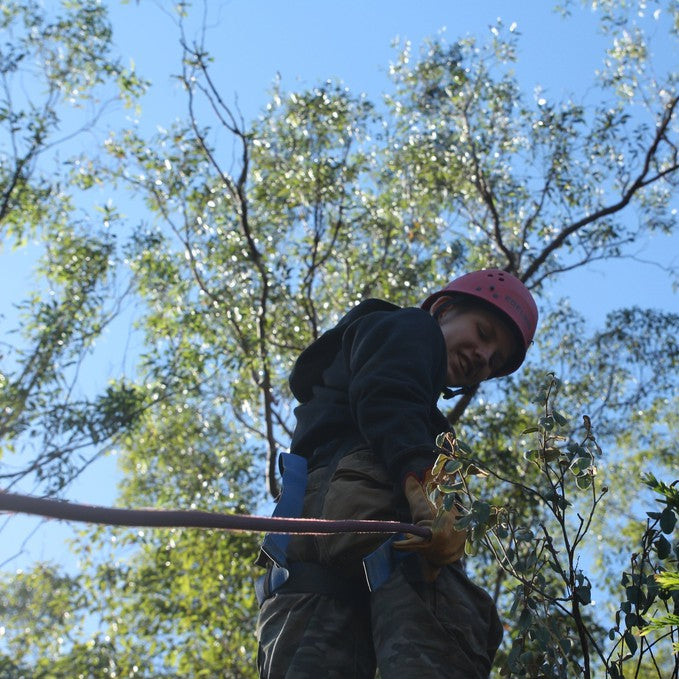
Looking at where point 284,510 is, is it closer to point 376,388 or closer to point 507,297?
point 376,388

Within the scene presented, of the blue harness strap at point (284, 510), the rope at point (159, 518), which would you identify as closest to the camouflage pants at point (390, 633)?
the blue harness strap at point (284, 510)

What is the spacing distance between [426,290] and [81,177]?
4913mm

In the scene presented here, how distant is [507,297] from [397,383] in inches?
34.4

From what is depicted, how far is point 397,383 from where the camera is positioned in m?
2.81

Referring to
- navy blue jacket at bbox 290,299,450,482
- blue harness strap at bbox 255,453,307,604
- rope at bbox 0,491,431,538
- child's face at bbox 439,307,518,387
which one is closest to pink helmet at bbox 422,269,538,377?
child's face at bbox 439,307,518,387

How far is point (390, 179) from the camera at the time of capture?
1281 centimetres

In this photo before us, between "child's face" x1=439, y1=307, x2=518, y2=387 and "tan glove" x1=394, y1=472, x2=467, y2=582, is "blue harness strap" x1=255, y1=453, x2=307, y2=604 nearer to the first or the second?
"tan glove" x1=394, y1=472, x2=467, y2=582

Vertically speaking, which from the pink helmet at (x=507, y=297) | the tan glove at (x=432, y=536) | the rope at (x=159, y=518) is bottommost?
the rope at (x=159, y=518)

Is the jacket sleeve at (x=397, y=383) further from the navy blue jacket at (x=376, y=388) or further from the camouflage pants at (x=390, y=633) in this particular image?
the camouflage pants at (x=390, y=633)

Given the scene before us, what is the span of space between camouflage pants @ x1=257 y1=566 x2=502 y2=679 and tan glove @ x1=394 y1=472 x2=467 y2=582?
3.3 inches

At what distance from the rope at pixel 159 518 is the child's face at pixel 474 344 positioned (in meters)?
1.13

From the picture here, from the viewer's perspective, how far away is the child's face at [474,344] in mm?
3438

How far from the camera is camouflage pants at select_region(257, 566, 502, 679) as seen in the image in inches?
97.9

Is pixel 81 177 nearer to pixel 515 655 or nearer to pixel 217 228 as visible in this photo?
pixel 217 228
